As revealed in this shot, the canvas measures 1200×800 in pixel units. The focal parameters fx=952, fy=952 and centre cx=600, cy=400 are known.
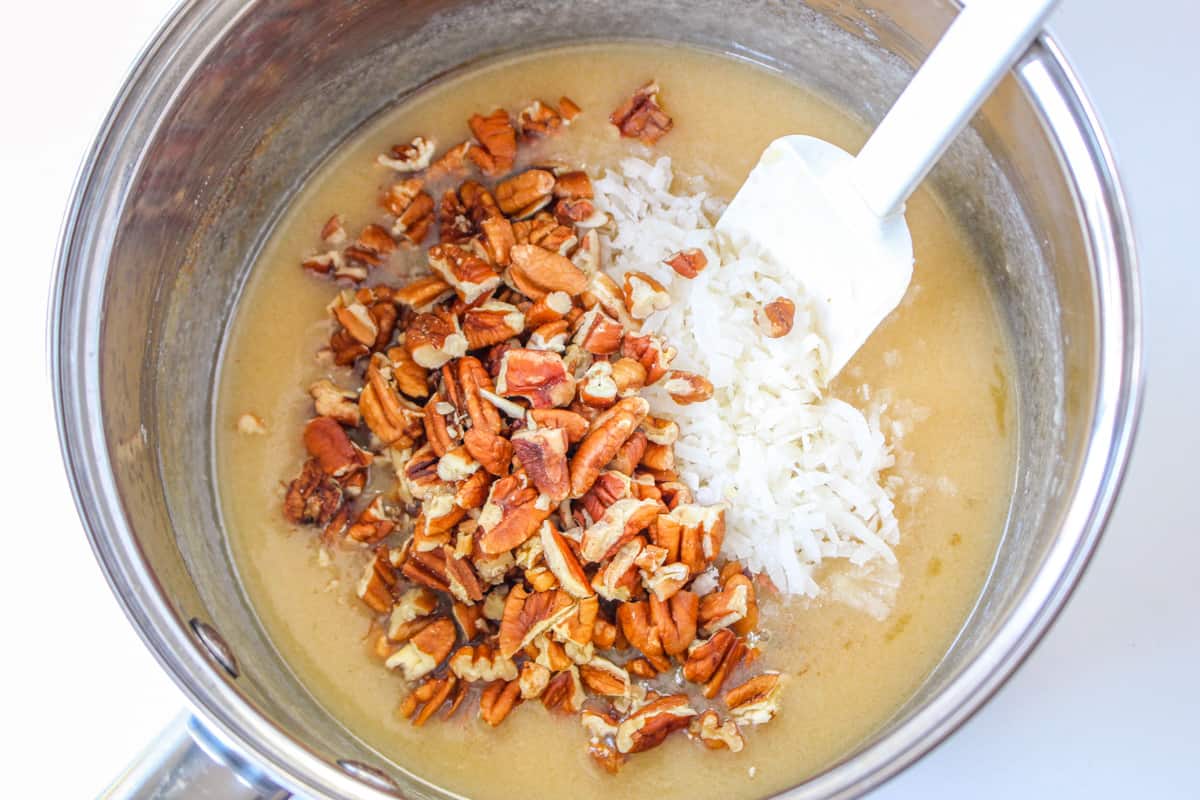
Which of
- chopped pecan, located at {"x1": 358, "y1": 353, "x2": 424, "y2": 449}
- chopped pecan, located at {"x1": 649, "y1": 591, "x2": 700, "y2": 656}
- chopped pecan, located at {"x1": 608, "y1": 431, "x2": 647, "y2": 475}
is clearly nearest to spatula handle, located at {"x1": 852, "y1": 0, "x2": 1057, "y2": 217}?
chopped pecan, located at {"x1": 608, "y1": 431, "x2": 647, "y2": 475}

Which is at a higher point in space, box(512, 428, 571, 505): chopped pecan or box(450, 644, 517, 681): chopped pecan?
box(512, 428, 571, 505): chopped pecan

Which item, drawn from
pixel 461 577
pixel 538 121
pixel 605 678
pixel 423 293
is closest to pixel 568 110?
pixel 538 121

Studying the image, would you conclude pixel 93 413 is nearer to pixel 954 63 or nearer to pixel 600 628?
pixel 600 628

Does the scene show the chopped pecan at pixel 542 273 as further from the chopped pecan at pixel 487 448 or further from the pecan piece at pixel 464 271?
the chopped pecan at pixel 487 448

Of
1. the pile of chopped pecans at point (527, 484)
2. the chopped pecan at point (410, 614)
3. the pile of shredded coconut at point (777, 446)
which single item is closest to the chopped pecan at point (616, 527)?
the pile of chopped pecans at point (527, 484)

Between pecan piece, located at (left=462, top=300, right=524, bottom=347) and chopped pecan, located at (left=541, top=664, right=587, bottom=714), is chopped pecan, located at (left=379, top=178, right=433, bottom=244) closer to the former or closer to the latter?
pecan piece, located at (left=462, top=300, right=524, bottom=347)

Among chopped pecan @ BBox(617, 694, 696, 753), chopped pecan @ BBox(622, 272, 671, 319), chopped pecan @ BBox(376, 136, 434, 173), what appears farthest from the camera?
chopped pecan @ BBox(376, 136, 434, 173)

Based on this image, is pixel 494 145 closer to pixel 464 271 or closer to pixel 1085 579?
pixel 464 271
